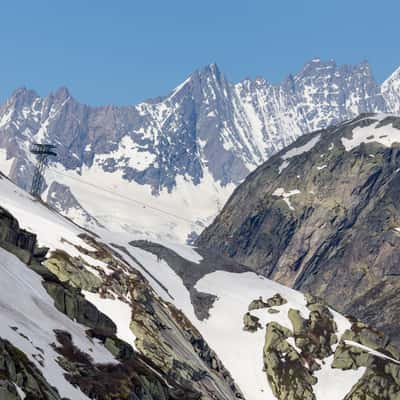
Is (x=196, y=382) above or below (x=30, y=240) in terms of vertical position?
below

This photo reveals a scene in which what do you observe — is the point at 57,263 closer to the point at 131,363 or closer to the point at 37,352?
the point at 131,363

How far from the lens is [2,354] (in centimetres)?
7838

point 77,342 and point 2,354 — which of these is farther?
point 77,342

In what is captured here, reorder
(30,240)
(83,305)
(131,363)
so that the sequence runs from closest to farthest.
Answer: (131,363) < (83,305) < (30,240)

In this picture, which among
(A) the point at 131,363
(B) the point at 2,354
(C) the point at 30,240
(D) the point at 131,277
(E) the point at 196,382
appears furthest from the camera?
(D) the point at 131,277

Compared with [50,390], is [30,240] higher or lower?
higher

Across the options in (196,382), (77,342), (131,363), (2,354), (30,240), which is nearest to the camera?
(2,354)

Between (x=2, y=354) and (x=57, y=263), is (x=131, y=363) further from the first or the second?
(x=57, y=263)

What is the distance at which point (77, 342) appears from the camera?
104 metres

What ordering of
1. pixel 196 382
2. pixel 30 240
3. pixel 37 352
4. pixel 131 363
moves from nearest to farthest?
pixel 37 352 < pixel 131 363 < pixel 30 240 < pixel 196 382

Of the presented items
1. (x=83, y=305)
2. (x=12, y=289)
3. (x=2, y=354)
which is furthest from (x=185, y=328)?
(x=2, y=354)

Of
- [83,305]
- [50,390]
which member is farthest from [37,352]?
[83,305]

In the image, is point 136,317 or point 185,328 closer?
point 136,317

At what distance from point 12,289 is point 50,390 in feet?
84.2
